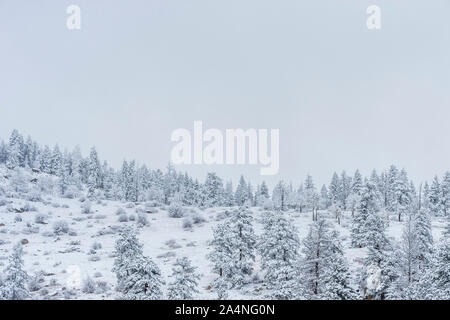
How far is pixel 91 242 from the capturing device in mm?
41750

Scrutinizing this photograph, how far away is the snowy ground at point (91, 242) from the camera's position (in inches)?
1168

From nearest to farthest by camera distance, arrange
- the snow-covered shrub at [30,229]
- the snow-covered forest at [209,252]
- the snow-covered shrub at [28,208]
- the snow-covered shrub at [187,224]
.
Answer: the snow-covered forest at [209,252] < the snow-covered shrub at [30,229] < the snow-covered shrub at [28,208] < the snow-covered shrub at [187,224]

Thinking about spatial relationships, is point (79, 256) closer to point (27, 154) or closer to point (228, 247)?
point (228, 247)

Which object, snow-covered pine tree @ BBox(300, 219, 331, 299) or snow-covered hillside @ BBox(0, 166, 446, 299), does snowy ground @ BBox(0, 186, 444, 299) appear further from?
snow-covered pine tree @ BBox(300, 219, 331, 299)

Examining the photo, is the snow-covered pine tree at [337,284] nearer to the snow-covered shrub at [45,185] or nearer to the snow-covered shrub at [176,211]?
the snow-covered shrub at [176,211]

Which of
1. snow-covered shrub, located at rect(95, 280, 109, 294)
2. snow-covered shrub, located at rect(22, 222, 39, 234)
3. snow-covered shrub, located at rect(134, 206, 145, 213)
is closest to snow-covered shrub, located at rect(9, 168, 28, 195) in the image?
snow-covered shrub, located at rect(22, 222, 39, 234)

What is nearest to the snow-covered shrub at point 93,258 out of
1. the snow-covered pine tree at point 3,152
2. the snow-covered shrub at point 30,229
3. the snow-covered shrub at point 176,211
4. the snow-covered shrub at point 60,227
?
the snow-covered shrub at point 60,227

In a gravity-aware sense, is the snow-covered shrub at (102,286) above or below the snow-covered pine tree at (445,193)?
below

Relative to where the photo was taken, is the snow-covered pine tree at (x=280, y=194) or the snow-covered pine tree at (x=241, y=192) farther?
the snow-covered pine tree at (x=241, y=192)

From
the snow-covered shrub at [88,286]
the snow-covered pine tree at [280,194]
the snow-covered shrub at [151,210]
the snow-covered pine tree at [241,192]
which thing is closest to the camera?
the snow-covered shrub at [88,286]

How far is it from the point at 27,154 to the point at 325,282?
115515mm

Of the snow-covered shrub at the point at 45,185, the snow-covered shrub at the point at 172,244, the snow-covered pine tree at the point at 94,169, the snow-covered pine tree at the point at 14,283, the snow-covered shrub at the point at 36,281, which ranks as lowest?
the snow-covered shrub at the point at 172,244

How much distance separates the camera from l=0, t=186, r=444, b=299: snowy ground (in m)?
29.7
